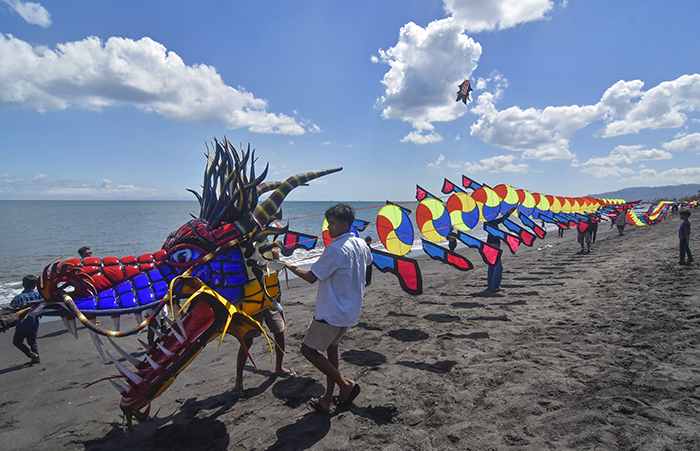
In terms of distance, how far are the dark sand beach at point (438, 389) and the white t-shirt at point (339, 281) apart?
103cm

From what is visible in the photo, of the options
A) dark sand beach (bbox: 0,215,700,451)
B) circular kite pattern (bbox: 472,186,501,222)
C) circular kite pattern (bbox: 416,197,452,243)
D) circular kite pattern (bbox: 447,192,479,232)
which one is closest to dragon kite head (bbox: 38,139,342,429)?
dark sand beach (bbox: 0,215,700,451)

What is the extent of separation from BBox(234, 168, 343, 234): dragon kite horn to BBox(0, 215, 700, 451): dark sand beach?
1.91 metres

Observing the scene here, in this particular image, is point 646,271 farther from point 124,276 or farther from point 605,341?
point 124,276

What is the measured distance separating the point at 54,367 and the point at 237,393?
151 inches

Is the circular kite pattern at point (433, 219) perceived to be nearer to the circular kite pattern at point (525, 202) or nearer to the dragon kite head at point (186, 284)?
the dragon kite head at point (186, 284)

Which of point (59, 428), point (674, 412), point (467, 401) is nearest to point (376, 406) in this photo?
point (467, 401)

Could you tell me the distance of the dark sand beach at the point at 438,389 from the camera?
2.69 meters

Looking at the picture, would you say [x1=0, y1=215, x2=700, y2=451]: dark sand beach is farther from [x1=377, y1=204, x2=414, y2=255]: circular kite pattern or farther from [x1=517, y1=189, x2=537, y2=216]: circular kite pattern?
[x1=517, y1=189, x2=537, y2=216]: circular kite pattern

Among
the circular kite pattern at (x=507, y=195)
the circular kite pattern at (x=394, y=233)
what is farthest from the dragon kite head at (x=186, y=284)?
the circular kite pattern at (x=507, y=195)

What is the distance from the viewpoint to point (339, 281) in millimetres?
2891

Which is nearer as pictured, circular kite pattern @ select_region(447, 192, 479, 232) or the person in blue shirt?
the person in blue shirt

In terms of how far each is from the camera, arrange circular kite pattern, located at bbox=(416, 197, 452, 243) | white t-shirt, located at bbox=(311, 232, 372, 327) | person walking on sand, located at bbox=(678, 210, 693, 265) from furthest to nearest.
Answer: person walking on sand, located at bbox=(678, 210, 693, 265) → circular kite pattern, located at bbox=(416, 197, 452, 243) → white t-shirt, located at bbox=(311, 232, 372, 327)

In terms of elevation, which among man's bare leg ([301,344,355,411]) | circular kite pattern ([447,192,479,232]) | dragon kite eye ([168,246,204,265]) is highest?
circular kite pattern ([447,192,479,232])

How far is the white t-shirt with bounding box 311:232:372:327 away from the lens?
279 centimetres
